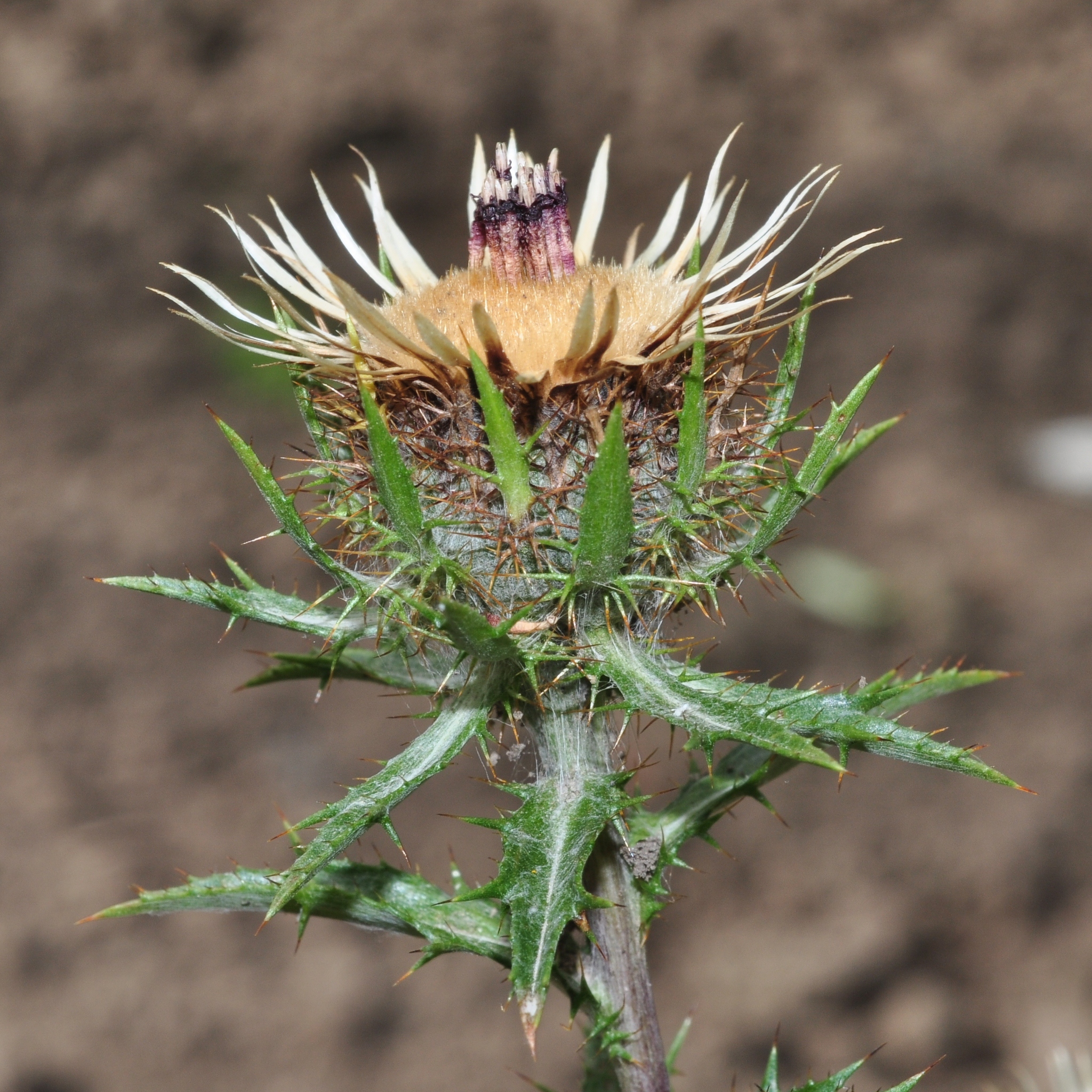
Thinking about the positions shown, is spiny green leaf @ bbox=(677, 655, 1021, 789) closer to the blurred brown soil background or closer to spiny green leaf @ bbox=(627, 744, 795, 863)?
spiny green leaf @ bbox=(627, 744, 795, 863)

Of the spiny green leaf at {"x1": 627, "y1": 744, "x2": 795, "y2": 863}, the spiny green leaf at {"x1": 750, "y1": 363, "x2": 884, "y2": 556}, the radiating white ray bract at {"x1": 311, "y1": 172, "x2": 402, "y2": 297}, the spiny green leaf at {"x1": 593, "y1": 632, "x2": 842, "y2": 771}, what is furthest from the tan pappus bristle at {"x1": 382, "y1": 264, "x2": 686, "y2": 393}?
the spiny green leaf at {"x1": 627, "y1": 744, "x2": 795, "y2": 863}

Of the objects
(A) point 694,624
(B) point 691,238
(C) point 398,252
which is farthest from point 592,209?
(A) point 694,624

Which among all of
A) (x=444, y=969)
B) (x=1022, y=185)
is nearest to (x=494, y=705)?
(x=444, y=969)

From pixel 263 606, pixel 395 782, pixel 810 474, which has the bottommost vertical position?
pixel 395 782

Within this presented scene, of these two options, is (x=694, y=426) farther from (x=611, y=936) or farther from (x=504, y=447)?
(x=611, y=936)

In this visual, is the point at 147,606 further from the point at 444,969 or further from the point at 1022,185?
the point at 1022,185

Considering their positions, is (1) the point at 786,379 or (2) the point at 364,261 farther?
(2) the point at 364,261
